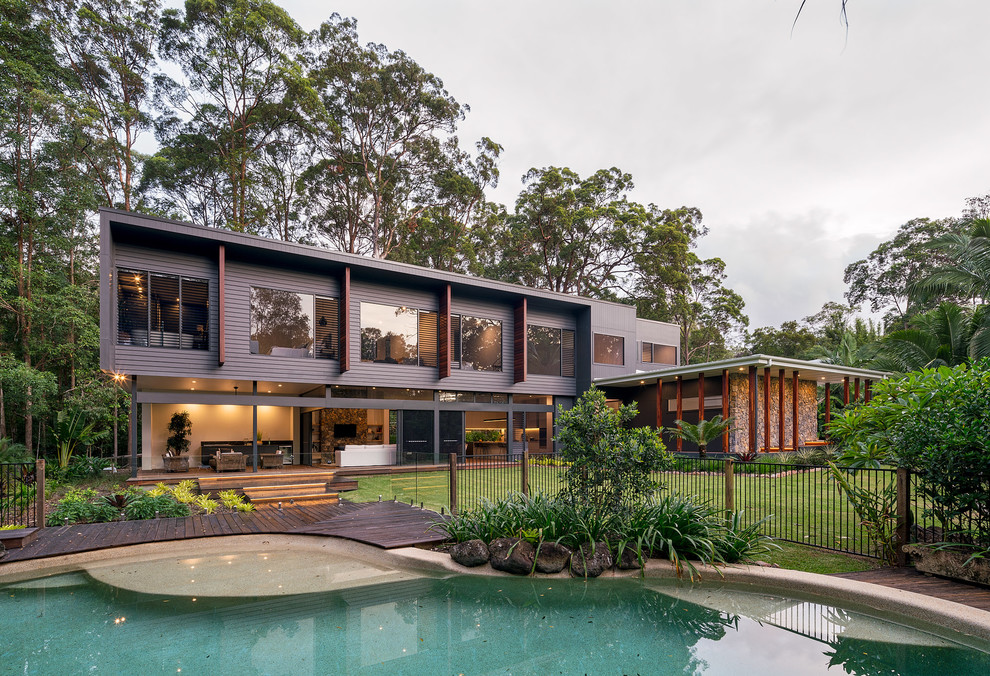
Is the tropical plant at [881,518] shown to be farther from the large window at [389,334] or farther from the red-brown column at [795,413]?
Result: the large window at [389,334]

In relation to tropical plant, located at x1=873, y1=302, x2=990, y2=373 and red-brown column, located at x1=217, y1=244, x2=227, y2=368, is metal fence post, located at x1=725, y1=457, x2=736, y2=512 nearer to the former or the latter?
red-brown column, located at x1=217, y1=244, x2=227, y2=368

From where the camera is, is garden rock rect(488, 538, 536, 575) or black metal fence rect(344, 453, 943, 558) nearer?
garden rock rect(488, 538, 536, 575)

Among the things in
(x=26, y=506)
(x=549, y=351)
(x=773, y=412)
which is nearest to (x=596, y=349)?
(x=549, y=351)

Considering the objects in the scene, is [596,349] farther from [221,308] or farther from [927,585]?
[927,585]

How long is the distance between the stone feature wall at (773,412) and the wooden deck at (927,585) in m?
11.9

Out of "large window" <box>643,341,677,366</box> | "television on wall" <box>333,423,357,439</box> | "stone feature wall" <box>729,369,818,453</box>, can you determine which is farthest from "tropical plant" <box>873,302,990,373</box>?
"television on wall" <box>333,423,357,439</box>

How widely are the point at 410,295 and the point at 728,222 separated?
35.9 meters

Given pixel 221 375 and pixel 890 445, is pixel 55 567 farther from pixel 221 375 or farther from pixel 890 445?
pixel 890 445

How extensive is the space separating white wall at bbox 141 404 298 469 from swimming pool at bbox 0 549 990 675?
33.1 ft

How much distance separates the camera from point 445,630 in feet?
15.1

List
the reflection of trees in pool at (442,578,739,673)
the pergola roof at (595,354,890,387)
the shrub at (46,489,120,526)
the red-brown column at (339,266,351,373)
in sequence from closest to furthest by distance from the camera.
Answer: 1. the reflection of trees in pool at (442,578,739,673)
2. the shrub at (46,489,120,526)
3. the red-brown column at (339,266,351,373)
4. the pergola roof at (595,354,890,387)

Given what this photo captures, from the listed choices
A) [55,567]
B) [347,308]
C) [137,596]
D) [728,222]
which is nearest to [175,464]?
[347,308]

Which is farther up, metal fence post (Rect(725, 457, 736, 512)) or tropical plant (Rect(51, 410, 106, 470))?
metal fence post (Rect(725, 457, 736, 512))

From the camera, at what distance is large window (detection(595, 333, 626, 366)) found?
72.3 feet
